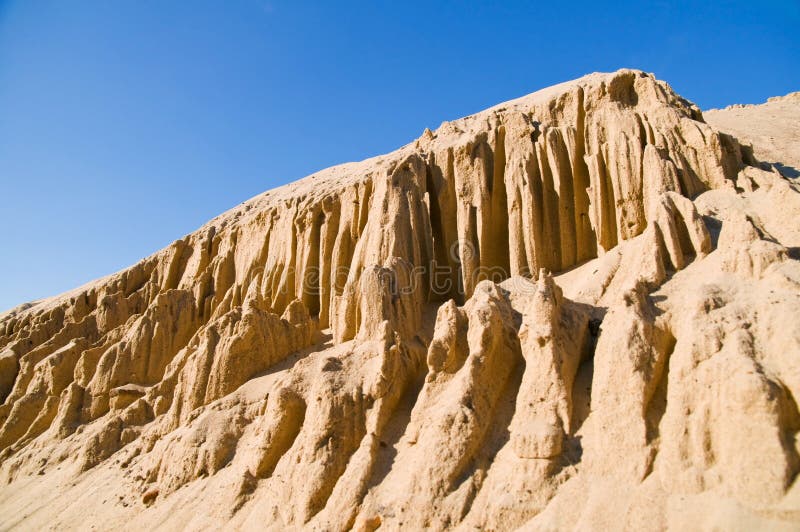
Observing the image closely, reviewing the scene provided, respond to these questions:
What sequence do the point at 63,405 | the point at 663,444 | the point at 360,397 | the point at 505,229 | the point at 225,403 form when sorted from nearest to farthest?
1. the point at 663,444
2. the point at 360,397
3. the point at 225,403
4. the point at 505,229
5. the point at 63,405

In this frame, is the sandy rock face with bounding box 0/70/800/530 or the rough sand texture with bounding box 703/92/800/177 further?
the rough sand texture with bounding box 703/92/800/177

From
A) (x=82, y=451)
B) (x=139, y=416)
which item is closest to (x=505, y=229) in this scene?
(x=139, y=416)

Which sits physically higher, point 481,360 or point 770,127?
point 770,127

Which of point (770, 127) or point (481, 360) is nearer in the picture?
point (481, 360)

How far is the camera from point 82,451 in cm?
2342

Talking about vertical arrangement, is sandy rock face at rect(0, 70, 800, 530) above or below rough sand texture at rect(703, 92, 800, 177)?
below

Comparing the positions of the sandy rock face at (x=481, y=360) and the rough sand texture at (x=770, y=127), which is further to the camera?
the rough sand texture at (x=770, y=127)

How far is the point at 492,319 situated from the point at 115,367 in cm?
2161

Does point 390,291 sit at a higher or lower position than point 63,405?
higher

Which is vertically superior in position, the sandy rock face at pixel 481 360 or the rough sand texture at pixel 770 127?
the rough sand texture at pixel 770 127

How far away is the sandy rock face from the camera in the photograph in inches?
432

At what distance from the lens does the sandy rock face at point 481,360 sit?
1096 cm

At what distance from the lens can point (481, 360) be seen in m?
14.2

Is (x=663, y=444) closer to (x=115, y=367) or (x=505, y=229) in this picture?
(x=505, y=229)
